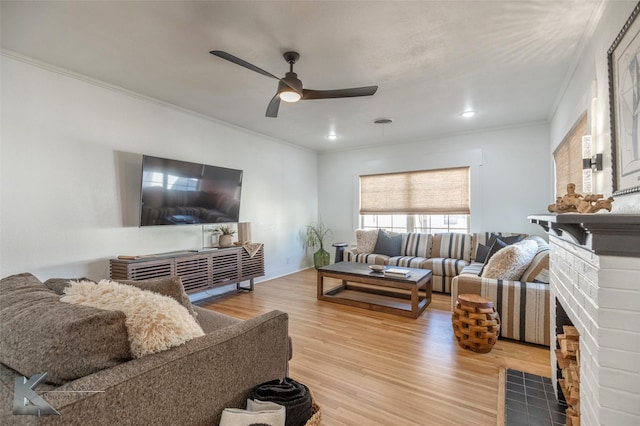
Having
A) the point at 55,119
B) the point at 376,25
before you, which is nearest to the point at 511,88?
the point at 376,25

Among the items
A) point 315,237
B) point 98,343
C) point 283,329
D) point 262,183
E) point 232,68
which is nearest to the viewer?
point 98,343

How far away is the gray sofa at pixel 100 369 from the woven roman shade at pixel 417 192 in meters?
4.91

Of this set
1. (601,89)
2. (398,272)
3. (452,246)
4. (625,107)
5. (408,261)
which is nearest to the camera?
(625,107)

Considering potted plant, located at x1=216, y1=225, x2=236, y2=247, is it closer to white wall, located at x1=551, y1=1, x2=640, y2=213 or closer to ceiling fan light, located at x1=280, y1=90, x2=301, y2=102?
ceiling fan light, located at x1=280, y1=90, x2=301, y2=102

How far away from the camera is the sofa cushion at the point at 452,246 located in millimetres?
4703

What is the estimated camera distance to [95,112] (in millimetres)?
3148

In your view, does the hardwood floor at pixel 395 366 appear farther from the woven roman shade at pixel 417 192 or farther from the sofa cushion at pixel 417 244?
the woven roman shade at pixel 417 192

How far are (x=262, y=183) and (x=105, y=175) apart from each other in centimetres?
Answer: 242

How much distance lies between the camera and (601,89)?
2.02 m

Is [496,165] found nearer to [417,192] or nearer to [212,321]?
[417,192]

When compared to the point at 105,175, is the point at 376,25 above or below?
above

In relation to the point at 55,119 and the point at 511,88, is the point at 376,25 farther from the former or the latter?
the point at 55,119

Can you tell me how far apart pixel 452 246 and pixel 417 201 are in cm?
112

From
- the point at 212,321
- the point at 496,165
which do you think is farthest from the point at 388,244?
the point at 212,321
